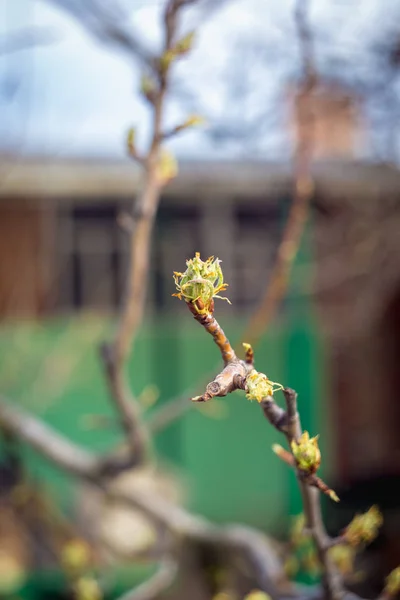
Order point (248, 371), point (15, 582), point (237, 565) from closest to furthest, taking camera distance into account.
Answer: point (248, 371) < point (237, 565) < point (15, 582)

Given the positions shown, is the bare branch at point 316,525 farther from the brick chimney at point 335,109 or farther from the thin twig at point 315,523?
the brick chimney at point 335,109

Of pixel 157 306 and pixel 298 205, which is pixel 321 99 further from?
pixel 157 306

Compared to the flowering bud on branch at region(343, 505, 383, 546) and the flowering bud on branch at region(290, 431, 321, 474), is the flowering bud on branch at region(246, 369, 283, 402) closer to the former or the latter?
the flowering bud on branch at region(290, 431, 321, 474)

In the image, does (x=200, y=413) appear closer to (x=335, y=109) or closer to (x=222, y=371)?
(x=335, y=109)

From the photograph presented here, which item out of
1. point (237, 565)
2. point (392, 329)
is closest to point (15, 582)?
point (237, 565)

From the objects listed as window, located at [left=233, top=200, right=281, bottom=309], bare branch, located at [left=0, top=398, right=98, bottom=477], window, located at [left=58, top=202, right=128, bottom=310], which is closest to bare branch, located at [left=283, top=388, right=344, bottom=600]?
bare branch, located at [left=0, top=398, right=98, bottom=477]

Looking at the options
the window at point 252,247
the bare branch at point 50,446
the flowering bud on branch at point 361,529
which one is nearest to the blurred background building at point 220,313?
the window at point 252,247

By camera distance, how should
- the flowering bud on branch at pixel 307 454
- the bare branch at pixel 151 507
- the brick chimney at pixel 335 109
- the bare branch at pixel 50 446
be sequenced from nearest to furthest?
the flowering bud on branch at pixel 307 454, the bare branch at pixel 151 507, the bare branch at pixel 50 446, the brick chimney at pixel 335 109

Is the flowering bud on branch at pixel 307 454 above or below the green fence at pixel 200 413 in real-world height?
below

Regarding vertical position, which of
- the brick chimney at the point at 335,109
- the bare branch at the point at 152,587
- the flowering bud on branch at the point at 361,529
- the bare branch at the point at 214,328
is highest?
the brick chimney at the point at 335,109

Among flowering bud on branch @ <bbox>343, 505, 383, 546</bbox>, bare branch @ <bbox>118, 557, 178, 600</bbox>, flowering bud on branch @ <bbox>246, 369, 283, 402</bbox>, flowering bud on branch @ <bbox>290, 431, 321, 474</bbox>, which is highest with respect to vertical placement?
flowering bud on branch @ <bbox>246, 369, 283, 402</bbox>

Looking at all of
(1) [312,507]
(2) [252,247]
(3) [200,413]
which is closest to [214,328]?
(1) [312,507]
